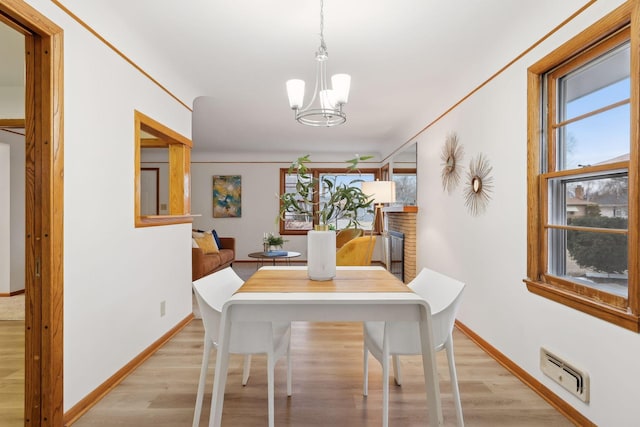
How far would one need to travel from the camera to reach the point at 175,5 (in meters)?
2.24

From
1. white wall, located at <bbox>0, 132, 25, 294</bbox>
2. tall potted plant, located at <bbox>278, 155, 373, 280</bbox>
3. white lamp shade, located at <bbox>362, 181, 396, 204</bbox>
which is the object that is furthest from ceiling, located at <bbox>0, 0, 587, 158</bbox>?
white wall, located at <bbox>0, 132, 25, 294</bbox>

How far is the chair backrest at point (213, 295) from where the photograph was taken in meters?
1.73

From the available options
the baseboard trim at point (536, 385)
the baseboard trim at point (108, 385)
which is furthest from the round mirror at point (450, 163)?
the baseboard trim at point (108, 385)

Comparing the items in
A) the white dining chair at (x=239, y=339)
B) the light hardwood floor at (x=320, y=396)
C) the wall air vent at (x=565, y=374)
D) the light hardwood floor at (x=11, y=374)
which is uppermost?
Result: the white dining chair at (x=239, y=339)

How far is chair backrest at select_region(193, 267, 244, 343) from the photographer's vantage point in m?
1.73

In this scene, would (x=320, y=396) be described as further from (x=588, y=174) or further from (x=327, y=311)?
(x=588, y=174)

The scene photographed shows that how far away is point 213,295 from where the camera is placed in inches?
76.1

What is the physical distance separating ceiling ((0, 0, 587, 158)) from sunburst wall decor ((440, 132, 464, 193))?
427 mm

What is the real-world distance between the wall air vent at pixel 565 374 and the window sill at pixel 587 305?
32cm

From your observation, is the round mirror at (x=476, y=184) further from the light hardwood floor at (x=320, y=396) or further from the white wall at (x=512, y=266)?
the light hardwood floor at (x=320, y=396)

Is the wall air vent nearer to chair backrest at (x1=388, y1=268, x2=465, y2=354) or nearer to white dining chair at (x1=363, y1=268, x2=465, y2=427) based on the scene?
white dining chair at (x1=363, y1=268, x2=465, y2=427)

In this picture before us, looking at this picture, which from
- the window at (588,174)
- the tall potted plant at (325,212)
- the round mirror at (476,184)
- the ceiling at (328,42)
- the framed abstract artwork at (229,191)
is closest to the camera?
the window at (588,174)

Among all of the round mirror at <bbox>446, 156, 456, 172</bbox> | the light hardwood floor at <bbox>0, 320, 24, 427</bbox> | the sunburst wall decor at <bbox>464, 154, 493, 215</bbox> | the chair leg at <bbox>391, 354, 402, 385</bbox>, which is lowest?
the light hardwood floor at <bbox>0, 320, 24, 427</bbox>

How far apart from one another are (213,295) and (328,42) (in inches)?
76.7
